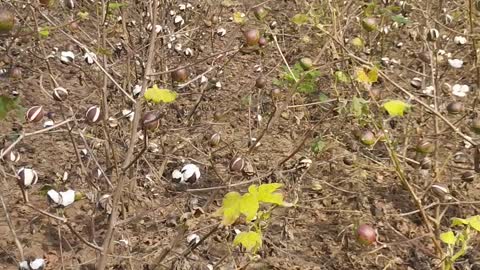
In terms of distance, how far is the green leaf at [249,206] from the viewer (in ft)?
3.80

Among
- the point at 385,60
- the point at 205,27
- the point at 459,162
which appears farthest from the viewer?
the point at 205,27

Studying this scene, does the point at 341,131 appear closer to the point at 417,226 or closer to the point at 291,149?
the point at 291,149

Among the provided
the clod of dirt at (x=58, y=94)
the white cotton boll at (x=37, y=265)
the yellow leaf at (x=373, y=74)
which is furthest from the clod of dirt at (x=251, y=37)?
the white cotton boll at (x=37, y=265)

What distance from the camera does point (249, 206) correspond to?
117 cm

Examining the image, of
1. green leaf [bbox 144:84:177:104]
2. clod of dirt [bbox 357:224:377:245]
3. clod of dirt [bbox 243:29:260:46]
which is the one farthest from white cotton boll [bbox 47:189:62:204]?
clod of dirt [bbox 357:224:377:245]

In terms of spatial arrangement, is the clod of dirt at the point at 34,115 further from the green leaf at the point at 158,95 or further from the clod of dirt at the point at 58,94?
the green leaf at the point at 158,95

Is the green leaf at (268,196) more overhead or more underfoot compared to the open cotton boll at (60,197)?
more overhead

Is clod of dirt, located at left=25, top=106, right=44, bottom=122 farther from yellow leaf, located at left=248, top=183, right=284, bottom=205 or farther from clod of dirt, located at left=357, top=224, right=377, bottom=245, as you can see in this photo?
clod of dirt, located at left=357, top=224, right=377, bottom=245

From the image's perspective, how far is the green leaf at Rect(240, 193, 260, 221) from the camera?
3.80ft

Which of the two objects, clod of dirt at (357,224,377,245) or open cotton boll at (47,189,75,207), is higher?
open cotton boll at (47,189,75,207)

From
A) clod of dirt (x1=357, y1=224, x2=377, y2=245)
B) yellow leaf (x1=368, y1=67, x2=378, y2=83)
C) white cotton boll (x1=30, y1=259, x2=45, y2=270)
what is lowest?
white cotton boll (x1=30, y1=259, x2=45, y2=270)

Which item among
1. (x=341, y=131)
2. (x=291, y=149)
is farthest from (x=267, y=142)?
(x=341, y=131)

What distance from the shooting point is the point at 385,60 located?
312 centimetres

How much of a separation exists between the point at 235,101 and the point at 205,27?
0.60 m
